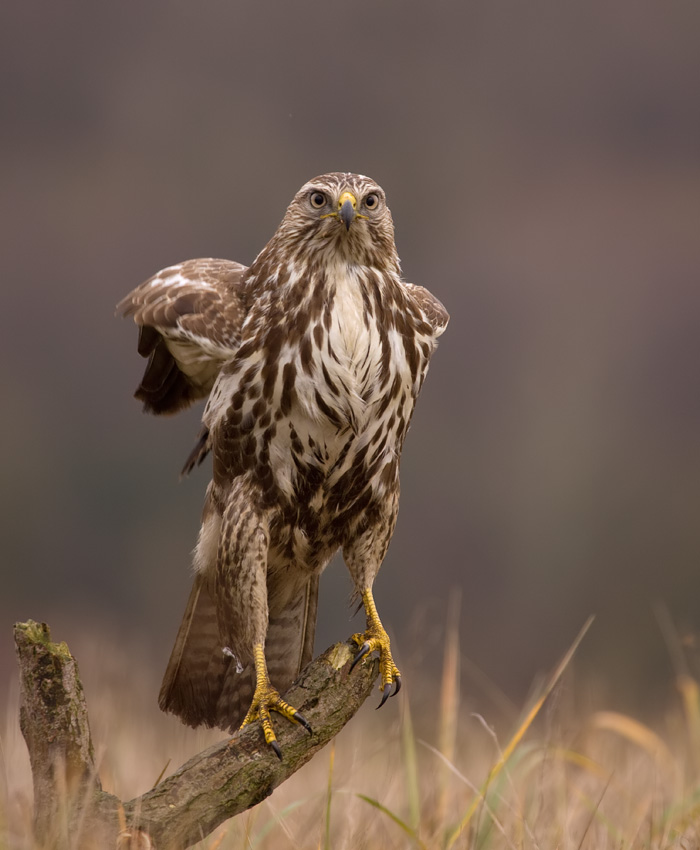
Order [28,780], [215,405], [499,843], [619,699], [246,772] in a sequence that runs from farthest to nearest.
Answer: [619,699] → [28,780] → [215,405] → [499,843] → [246,772]

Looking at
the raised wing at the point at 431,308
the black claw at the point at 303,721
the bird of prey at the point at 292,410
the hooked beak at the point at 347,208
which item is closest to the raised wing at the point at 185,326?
the bird of prey at the point at 292,410

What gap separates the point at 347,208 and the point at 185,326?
0.52m

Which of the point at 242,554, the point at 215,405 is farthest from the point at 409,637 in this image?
the point at 215,405

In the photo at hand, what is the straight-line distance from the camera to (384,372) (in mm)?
2877

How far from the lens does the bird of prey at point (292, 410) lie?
284 cm

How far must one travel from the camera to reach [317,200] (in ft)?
9.61

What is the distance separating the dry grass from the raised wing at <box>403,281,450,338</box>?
3.04 ft

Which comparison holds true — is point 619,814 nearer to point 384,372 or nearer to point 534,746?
point 534,746

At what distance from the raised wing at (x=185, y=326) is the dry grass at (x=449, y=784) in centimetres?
97

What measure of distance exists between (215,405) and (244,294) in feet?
0.99

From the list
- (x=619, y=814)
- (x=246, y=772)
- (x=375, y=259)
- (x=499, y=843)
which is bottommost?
(x=619, y=814)

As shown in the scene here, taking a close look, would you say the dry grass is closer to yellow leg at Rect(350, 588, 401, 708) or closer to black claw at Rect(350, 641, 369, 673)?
yellow leg at Rect(350, 588, 401, 708)

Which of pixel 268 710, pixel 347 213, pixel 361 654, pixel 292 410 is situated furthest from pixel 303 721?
pixel 347 213

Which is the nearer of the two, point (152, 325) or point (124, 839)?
point (124, 839)
